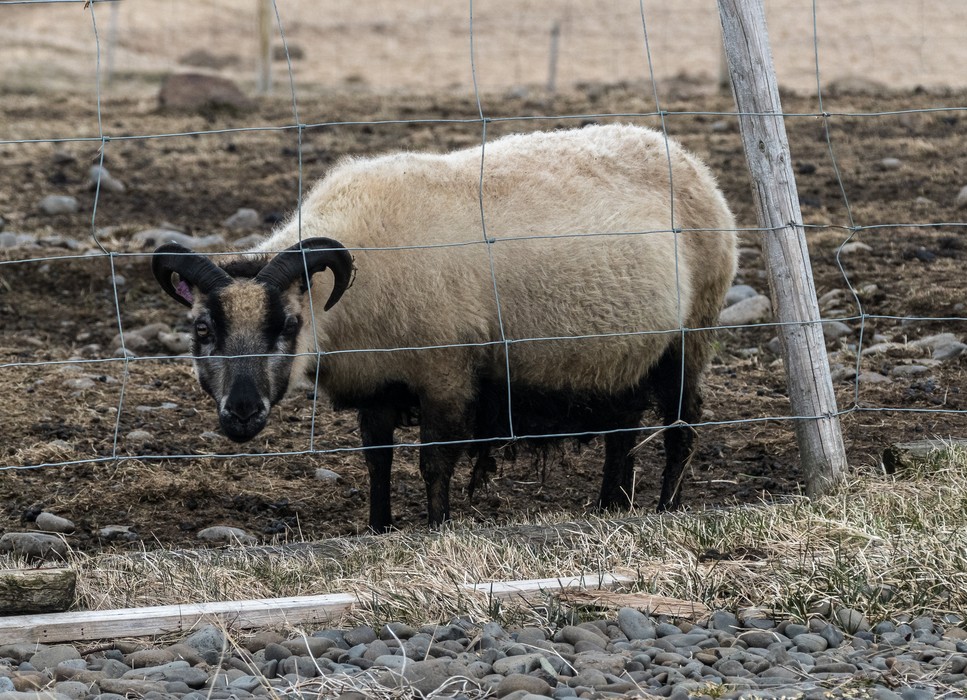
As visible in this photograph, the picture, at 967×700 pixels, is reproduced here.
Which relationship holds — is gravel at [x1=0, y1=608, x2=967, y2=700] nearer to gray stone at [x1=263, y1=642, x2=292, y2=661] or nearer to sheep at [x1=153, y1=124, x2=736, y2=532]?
gray stone at [x1=263, y1=642, x2=292, y2=661]

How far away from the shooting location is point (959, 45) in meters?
30.7

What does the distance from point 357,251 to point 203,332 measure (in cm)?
82

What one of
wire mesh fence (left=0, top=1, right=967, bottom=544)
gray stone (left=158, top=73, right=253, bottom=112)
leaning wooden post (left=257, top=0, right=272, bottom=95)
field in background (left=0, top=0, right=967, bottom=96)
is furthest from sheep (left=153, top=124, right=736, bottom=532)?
field in background (left=0, top=0, right=967, bottom=96)

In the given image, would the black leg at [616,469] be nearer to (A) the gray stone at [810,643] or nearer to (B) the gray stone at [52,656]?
(A) the gray stone at [810,643]

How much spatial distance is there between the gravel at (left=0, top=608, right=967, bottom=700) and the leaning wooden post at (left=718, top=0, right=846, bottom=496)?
1.65 metres

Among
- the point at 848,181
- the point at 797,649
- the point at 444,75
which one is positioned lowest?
the point at 797,649

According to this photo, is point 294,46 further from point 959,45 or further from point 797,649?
point 797,649

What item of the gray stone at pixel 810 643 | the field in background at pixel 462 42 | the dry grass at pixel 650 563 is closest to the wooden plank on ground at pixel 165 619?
the dry grass at pixel 650 563

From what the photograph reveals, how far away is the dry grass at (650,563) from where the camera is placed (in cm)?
409

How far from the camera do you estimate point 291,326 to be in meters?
5.71

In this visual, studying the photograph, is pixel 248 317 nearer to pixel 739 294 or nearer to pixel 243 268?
pixel 243 268

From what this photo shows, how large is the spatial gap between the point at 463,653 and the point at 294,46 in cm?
3217

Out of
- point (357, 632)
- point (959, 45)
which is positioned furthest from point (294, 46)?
point (357, 632)

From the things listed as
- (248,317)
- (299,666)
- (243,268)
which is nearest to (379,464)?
(248,317)
